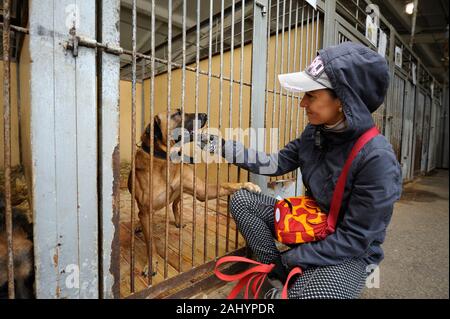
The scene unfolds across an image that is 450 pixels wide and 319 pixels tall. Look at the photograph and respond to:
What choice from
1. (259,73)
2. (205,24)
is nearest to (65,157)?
(259,73)

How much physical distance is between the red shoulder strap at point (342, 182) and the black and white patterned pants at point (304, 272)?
22 centimetres

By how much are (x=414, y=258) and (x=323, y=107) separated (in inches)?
79.8

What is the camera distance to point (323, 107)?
1412mm

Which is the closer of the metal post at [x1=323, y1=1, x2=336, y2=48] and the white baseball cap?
the white baseball cap

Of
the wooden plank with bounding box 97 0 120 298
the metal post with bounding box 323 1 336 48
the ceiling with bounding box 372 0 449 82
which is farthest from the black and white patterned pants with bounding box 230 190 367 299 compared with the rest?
the ceiling with bounding box 372 0 449 82

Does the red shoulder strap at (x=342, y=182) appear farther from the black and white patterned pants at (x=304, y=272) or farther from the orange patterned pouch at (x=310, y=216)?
the black and white patterned pants at (x=304, y=272)

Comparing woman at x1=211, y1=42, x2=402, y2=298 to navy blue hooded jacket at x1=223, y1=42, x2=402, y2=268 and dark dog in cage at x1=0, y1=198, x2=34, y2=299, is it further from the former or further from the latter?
dark dog in cage at x1=0, y1=198, x2=34, y2=299

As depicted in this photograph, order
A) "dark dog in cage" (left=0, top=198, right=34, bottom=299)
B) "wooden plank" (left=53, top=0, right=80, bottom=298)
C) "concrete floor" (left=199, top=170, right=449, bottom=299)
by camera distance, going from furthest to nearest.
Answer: "concrete floor" (left=199, top=170, right=449, bottom=299)
"dark dog in cage" (left=0, top=198, right=34, bottom=299)
"wooden plank" (left=53, top=0, right=80, bottom=298)

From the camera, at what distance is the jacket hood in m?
1.27

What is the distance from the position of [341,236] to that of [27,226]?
177 cm

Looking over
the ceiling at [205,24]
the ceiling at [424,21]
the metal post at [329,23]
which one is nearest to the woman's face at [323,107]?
the metal post at [329,23]

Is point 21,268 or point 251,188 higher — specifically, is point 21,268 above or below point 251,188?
below

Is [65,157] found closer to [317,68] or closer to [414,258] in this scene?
[317,68]

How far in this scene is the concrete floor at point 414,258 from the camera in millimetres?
1890
